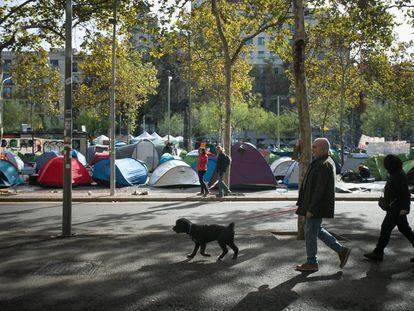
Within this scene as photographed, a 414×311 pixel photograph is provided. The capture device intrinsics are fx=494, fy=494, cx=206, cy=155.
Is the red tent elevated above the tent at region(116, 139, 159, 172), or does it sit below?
below

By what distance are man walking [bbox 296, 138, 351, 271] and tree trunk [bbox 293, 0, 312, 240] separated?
201cm

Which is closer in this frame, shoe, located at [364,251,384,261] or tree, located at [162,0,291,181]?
shoe, located at [364,251,384,261]

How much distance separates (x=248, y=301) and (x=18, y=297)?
8.04 feet

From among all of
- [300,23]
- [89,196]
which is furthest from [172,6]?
[300,23]

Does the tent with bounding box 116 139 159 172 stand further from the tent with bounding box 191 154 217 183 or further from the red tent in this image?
the tent with bounding box 191 154 217 183

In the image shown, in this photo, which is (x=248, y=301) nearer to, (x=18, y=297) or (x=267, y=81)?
(x=18, y=297)

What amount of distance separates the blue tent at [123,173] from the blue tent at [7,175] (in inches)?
115

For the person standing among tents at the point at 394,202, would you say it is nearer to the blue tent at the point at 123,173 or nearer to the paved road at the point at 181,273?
the paved road at the point at 181,273

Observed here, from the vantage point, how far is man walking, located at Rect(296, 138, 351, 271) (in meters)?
6.10

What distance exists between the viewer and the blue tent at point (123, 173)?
18641 mm

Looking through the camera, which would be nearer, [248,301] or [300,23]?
[248,301]

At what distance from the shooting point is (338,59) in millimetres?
31672

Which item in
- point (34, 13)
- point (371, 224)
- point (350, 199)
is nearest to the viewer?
point (371, 224)

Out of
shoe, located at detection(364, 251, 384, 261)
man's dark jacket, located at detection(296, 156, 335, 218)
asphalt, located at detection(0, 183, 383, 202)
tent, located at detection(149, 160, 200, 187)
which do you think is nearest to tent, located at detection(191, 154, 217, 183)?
tent, located at detection(149, 160, 200, 187)
